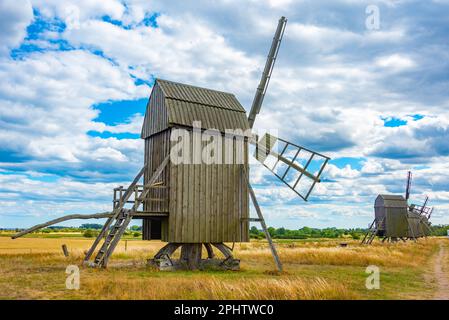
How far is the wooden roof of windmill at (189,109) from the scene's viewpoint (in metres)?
17.6

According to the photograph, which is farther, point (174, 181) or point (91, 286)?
point (174, 181)

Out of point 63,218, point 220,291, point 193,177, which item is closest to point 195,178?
point 193,177

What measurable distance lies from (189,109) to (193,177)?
2853 mm

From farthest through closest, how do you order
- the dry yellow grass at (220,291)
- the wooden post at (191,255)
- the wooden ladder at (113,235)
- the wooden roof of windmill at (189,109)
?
the wooden post at (191,255), the wooden roof of windmill at (189,109), the wooden ladder at (113,235), the dry yellow grass at (220,291)

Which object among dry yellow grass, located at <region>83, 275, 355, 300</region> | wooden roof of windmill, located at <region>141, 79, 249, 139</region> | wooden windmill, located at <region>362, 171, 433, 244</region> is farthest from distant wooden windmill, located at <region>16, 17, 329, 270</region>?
wooden windmill, located at <region>362, 171, 433, 244</region>

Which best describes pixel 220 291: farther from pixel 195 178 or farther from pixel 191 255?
pixel 191 255

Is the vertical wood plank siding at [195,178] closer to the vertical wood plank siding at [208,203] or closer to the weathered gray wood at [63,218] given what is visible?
the vertical wood plank siding at [208,203]

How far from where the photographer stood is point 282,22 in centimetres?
1981

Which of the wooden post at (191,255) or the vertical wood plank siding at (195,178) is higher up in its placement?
the vertical wood plank siding at (195,178)

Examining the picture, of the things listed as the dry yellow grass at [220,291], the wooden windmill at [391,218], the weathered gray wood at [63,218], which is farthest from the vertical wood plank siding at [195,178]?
the wooden windmill at [391,218]

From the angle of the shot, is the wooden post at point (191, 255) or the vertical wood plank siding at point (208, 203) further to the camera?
the wooden post at point (191, 255)
